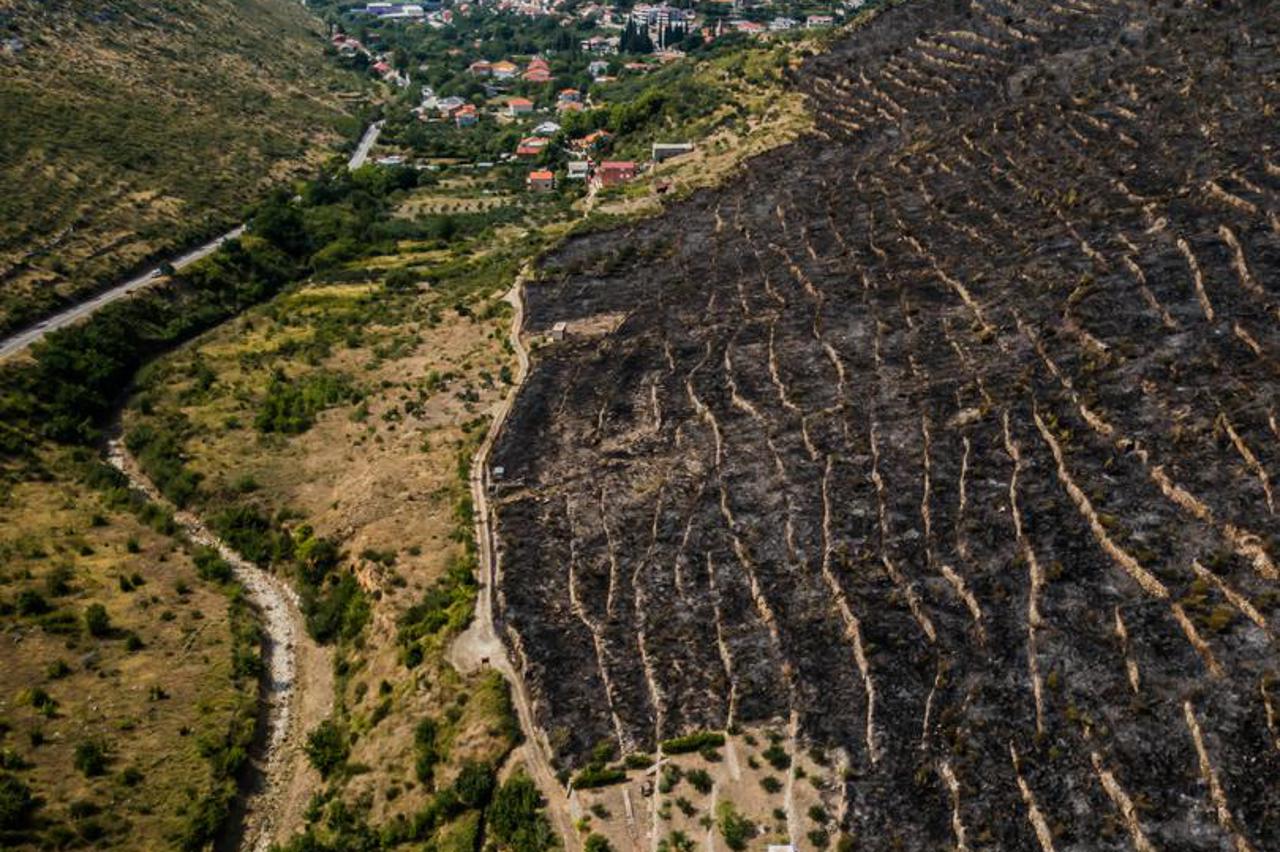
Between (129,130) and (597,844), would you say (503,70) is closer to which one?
(129,130)

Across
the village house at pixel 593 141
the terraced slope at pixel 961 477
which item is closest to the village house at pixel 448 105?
the village house at pixel 593 141

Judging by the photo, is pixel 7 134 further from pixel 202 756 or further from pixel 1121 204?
pixel 1121 204

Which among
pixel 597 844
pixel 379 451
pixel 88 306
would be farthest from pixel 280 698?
pixel 88 306

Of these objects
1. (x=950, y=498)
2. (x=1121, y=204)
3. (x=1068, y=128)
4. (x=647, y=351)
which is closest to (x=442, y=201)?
(x=647, y=351)

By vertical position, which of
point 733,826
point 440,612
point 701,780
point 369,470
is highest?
point 369,470

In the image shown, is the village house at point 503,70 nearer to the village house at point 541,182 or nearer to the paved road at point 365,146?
the paved road at point 365,146
